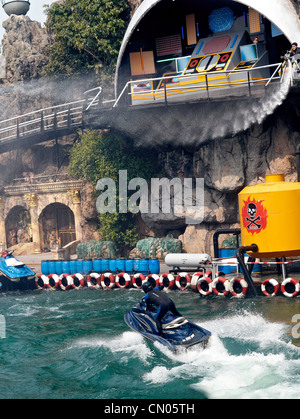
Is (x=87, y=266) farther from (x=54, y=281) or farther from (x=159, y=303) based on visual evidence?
(x=159, y=303)

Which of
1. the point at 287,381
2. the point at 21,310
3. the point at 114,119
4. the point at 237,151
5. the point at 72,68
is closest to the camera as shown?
the point at 287,381

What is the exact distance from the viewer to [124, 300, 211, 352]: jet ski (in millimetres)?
20812

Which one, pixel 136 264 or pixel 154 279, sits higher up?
pixel 136 264

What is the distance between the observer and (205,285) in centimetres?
3189

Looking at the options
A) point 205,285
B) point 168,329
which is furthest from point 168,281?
point 168,329

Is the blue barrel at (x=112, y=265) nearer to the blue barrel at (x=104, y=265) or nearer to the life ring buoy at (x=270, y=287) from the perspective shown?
the blue barrel at (x=104, y=265)

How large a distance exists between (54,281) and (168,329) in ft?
52.4

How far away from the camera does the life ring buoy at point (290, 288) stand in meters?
29.3

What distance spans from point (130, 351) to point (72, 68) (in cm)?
3219

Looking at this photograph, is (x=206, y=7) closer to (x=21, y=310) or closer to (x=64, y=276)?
(x=64, y=276)

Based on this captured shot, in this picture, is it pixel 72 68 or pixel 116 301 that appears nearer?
pixel 116 301

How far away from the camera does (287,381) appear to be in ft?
60.0

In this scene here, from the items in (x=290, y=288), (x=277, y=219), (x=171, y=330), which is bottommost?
(x=171, y=330)
